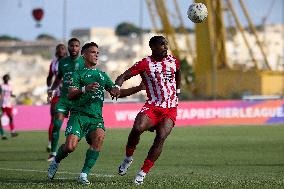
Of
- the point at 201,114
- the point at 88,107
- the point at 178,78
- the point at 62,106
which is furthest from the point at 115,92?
the point at 201,114

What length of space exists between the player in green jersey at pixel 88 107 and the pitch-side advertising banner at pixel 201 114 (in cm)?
2338

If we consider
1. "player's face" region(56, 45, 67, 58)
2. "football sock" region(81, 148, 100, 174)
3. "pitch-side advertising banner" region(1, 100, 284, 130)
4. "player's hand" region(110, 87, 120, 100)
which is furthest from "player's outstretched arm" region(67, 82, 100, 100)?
"pitch-side advertising banner" region(1, 100, 284, 130)

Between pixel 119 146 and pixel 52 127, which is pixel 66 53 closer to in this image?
pixel 52 127

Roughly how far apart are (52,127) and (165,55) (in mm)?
7568

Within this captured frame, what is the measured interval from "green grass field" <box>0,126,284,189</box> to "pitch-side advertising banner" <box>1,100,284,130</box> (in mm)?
4269

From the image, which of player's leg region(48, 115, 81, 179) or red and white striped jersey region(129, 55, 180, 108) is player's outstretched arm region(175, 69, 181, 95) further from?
player's leg region(48, 115, 81, 179)

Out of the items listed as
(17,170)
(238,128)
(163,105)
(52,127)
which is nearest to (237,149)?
(52,127)

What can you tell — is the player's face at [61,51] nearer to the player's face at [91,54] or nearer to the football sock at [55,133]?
the football sock at [55,133]

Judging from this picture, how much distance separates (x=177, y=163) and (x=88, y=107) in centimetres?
551

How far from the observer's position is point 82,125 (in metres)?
15.8

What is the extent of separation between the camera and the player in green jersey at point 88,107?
51.5 ft

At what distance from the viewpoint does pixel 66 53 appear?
23.0 meters

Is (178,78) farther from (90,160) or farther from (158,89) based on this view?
(90,160)

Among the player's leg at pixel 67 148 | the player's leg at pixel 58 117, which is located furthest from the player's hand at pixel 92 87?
the player's leg at pixel 58 117
